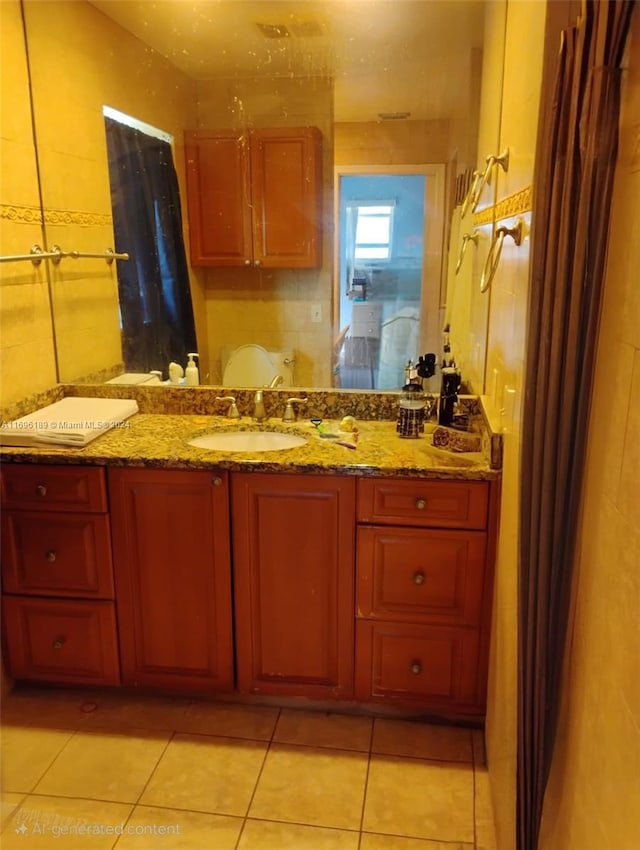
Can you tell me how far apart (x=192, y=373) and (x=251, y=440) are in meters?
0.37

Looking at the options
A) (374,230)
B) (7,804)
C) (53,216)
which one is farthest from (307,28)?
(7,804)

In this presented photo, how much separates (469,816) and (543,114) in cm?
167

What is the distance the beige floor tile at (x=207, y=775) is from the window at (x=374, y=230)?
5.17 feet

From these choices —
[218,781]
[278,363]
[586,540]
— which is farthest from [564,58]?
[218,781]

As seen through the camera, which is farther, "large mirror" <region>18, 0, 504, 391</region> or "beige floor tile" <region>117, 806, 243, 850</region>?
"large mirror" <region>18, 0, 504, 391</region>

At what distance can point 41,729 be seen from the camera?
204 cm

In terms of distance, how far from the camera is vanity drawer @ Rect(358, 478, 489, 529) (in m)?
1.82

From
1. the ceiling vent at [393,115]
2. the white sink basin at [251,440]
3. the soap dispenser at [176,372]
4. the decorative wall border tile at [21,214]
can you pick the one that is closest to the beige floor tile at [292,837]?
the white sink basin at [251,440]

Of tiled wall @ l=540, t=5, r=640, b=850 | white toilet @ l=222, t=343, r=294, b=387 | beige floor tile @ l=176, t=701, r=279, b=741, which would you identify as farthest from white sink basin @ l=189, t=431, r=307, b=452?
tiled wall @ l=540, t=5, r=640, b=850

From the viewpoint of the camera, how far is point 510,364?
156 cm

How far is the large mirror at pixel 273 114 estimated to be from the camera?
206 centimetres

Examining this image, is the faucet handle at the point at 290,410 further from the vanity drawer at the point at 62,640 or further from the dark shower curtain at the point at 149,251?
the vanity drawer at the point at 62,640

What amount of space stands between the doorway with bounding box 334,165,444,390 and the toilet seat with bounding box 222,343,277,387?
0.85 ft

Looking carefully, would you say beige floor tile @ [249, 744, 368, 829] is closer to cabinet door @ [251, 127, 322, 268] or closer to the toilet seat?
the toilet seat
